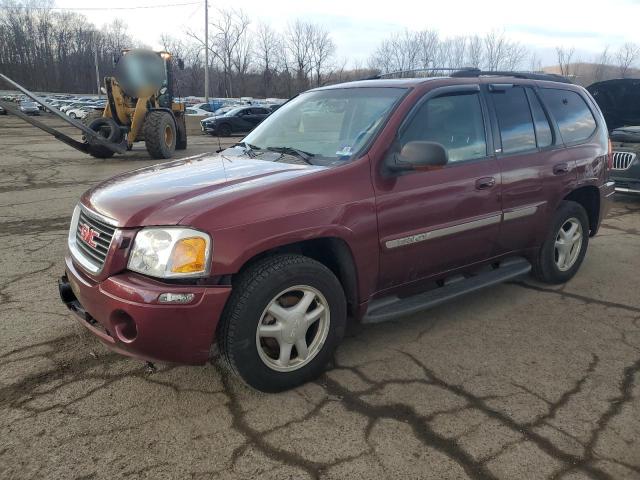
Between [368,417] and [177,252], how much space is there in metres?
1.33

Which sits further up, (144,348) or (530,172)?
(530,172)

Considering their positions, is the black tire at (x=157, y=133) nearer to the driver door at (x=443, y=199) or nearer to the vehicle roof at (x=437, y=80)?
the vehicle roof at (x=437, y=80)

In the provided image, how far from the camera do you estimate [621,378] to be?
3.14 m

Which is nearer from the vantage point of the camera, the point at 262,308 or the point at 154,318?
the point at 154,318

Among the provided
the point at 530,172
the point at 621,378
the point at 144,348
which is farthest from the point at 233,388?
the point at 530,172

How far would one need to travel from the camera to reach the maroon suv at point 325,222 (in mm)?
2574

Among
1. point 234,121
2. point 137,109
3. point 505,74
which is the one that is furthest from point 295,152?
point 234,121

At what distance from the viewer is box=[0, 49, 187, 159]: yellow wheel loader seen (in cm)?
1378

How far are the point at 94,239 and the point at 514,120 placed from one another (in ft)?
10.5

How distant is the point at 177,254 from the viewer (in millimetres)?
2518

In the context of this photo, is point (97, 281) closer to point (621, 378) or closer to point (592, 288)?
point (621, 378)

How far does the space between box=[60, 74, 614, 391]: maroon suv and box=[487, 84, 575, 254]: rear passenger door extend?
1 cm

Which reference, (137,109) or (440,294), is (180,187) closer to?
(440,294)

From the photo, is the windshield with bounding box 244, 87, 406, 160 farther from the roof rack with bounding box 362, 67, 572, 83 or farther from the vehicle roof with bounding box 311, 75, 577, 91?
the roof rack with bounding box 362, 67, 572, 83
